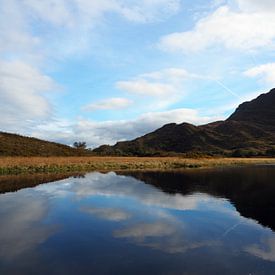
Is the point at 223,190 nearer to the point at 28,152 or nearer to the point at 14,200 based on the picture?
the point at 14,200

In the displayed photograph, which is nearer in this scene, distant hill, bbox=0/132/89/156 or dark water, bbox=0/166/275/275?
dark water, bbox=0/166/275/275

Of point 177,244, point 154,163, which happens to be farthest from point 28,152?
point 177,244

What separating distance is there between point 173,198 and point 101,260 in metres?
15.5

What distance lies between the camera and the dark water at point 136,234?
11.6 meters

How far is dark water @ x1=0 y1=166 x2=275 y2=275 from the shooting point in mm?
11586

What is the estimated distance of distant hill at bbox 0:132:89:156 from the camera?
78.9 meters

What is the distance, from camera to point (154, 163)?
71875mm

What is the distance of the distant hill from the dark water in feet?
175

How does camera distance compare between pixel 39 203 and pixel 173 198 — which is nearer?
pixel 39 203

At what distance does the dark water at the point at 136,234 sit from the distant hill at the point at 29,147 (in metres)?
53.4

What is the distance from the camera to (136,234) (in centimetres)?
1577

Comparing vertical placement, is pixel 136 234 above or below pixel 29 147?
below

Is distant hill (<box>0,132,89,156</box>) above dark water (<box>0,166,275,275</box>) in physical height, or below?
above

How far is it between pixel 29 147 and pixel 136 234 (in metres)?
74.5
